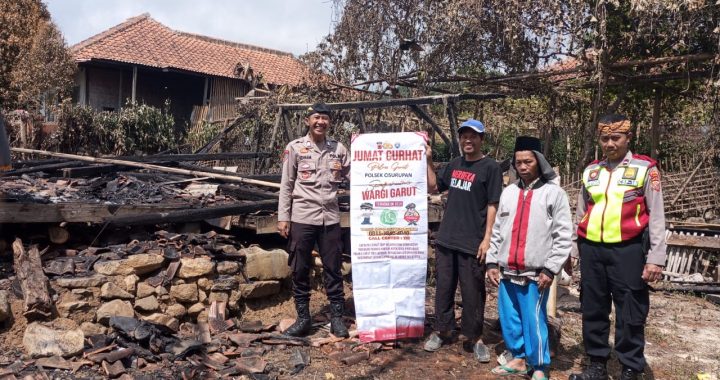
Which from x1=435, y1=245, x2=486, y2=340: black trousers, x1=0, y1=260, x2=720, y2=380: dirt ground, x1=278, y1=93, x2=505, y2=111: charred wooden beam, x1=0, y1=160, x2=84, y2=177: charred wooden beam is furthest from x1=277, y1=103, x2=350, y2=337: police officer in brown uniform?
x1=0, y1=160, x2=84, y2=177: charred wooden beam

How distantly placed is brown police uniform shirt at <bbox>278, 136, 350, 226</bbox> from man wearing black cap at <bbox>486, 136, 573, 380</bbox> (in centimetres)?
145

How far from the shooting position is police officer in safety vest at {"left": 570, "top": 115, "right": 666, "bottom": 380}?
388 cm

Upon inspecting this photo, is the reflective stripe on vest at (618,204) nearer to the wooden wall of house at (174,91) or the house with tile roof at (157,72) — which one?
the house with tile roof at (157,72)

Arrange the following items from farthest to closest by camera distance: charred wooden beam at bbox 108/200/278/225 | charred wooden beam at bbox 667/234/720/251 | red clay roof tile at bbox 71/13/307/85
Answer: red clay roof tile at bbox 71/13/307/85, charred wooden beam at bbox 667/234/720/251, charred wooden beam at bbox 108/200/278/225

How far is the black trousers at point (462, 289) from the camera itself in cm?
451

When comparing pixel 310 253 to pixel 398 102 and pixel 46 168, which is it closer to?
pixel 398 102

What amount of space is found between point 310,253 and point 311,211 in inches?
15.2

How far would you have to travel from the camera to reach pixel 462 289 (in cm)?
457

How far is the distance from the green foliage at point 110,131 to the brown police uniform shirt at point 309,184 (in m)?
11.8

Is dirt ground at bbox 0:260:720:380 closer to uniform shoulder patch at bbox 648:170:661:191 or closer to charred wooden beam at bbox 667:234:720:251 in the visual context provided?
uniform shoulder patch at bbox 648:170:661:191

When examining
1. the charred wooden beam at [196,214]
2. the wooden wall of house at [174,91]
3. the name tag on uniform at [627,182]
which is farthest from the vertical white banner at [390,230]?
the wooden wall of house at [174,91]

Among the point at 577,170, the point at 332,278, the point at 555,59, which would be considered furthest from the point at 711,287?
the point at 332,278

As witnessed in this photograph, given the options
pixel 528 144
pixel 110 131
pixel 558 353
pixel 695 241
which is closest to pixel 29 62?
pixel 110 131

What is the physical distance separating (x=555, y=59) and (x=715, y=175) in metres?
3.47
